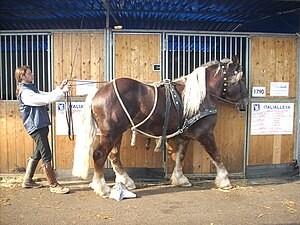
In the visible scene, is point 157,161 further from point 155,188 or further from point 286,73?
point 286,73

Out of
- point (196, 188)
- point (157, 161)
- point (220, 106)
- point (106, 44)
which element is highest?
point (106, 44)

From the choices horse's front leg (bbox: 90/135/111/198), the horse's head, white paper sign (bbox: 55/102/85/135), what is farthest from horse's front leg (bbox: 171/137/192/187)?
white paper sign (bbox: 55/102/85/135)

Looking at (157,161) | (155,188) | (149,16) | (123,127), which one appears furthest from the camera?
(149,16)

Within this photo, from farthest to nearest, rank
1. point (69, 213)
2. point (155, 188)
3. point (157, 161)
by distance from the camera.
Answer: point (157, 161), point (155, 188), point (69, 213)

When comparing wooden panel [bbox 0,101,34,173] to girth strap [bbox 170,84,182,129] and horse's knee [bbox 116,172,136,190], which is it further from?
girth strap [bbox 170,84,182,129]

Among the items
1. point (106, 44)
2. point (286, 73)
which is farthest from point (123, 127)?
point (286, 73)

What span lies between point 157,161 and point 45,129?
195 cm

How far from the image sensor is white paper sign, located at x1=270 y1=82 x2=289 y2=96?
18.0 ft

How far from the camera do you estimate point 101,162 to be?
442cm

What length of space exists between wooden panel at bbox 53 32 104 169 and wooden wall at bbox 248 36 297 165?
2.71m

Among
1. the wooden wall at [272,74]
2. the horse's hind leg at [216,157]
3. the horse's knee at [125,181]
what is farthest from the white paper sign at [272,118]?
the horse's knee at [125,181]

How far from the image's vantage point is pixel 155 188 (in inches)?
194

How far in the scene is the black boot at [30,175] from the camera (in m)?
4.76

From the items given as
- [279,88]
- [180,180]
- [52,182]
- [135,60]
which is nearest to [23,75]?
[52,182]
